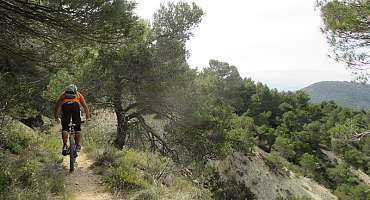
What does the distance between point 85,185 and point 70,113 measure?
1.34 meters

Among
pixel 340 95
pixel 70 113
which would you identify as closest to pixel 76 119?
pixel 70 113

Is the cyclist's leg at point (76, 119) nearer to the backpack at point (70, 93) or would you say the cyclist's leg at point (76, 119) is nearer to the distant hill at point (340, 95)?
the backpack at point (70, 93)

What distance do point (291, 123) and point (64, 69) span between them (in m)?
41.0

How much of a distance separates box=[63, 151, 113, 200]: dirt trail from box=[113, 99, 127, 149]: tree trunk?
692 cm

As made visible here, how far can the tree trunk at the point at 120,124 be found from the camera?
15.5 metres

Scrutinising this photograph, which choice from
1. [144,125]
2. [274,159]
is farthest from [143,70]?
[274,159]

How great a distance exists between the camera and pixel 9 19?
7.25m

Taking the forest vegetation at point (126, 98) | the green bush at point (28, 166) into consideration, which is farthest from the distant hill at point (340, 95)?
the green bush at point (28, 166)

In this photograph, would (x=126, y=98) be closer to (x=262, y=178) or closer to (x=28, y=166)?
(x=28, y=166)

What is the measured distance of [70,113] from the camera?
7336mm

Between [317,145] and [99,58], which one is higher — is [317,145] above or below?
below

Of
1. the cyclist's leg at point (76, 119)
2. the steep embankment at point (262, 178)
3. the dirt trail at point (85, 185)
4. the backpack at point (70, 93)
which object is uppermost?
the backpack at point (70, 93)

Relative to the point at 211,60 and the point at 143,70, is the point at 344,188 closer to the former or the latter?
the point at 143,70

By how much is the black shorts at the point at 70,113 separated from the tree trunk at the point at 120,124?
7.91 m
